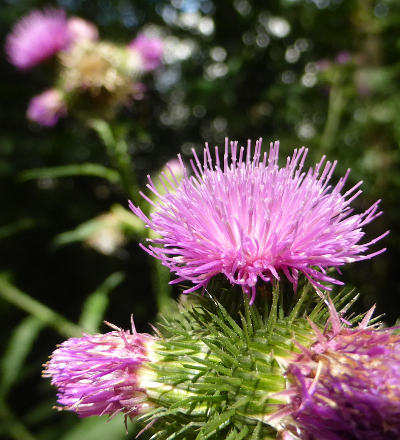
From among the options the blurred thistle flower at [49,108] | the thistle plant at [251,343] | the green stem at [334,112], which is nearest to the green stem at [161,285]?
the thistle plant at [251,343]

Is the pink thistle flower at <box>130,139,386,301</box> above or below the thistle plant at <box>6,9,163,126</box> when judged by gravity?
below

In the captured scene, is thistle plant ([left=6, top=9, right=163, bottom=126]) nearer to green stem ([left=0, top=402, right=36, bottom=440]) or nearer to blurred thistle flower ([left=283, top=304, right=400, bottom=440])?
green stem ([left=0, top=402, right=36, bottom=440])

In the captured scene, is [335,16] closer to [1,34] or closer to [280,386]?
[280,386]

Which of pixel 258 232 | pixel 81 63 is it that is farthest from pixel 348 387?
pixel 81 63

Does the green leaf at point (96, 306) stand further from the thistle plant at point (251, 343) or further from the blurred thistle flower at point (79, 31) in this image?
the blurred thistle flower at point (79, 31)

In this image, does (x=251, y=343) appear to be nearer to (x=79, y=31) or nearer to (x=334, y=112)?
(x=334, y=112)

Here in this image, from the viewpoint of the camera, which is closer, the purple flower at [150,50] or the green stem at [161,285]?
the green stem at [161,285]

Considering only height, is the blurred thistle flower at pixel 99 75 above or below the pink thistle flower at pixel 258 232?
above

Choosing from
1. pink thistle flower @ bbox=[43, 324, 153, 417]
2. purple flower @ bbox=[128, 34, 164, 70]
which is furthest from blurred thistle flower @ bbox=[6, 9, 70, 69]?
pink thistle flower @ bbox=[43, 324, 153, 417]
